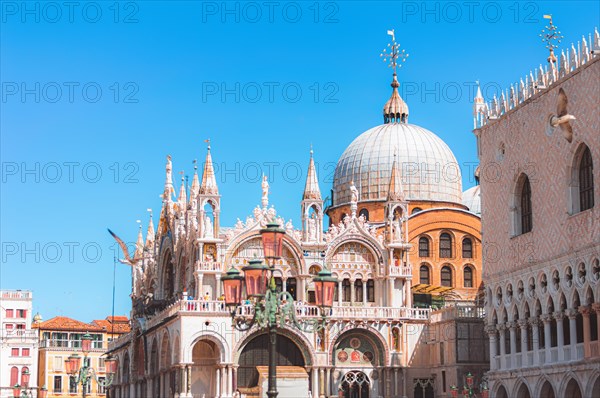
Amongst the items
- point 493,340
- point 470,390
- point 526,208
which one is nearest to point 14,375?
point 470,390

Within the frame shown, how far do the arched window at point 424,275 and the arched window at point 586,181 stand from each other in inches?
819

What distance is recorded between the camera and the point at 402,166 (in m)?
61.5

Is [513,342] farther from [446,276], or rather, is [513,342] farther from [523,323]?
[446,276]

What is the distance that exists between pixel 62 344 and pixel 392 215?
37211mm

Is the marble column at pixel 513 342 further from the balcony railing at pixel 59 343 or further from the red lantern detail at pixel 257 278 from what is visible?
the balcony railing at pixel 59 343

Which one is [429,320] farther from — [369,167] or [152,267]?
[152,267]

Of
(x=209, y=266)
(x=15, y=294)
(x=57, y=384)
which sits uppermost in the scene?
(x=15, y=294)

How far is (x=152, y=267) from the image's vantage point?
6269 centimetres

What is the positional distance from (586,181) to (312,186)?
17126 mm

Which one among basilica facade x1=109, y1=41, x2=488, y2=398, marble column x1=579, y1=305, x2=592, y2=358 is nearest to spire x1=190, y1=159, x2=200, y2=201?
basilica facade x1=109, y1=41, x2=488, y2=398

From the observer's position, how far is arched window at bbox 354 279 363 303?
51.9 meters

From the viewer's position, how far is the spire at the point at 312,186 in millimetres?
51875

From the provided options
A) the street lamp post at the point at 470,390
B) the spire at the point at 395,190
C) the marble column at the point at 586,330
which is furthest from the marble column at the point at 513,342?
the spire at the point at 395,190

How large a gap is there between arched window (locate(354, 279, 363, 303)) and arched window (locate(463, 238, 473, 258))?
8656 millimetres
